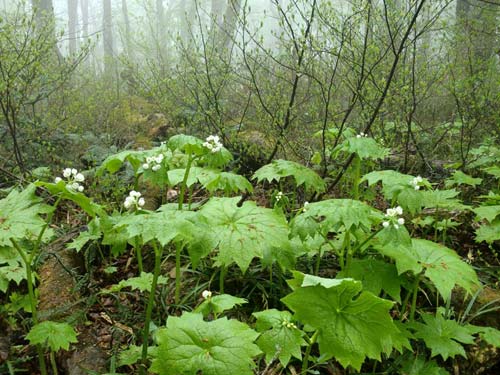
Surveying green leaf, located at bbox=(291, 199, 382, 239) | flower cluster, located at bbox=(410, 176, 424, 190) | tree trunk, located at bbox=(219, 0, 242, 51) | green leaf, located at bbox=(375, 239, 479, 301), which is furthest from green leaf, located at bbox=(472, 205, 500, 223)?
tree trunk, located at bbox=(219, 0, 242, 51)

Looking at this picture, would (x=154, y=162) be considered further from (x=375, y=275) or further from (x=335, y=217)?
(x=375, y=275)

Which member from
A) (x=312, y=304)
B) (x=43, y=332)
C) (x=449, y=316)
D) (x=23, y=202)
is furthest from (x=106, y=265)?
(x=449, y=316)

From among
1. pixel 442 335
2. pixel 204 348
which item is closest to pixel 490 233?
pixel 442 335

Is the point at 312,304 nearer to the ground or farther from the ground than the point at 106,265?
farther from the ground

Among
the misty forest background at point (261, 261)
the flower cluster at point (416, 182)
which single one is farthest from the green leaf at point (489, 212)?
the flower cluster at point (416, 182)

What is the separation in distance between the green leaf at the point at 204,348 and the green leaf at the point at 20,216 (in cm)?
80

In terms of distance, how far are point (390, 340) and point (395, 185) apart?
903 millimetres

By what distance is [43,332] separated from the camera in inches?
82.7

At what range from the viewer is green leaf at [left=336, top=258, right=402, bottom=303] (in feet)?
7.60

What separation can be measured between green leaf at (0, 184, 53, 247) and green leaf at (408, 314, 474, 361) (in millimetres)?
2135

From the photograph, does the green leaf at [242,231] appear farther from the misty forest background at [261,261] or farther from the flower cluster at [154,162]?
the flower cluster at [154,162]

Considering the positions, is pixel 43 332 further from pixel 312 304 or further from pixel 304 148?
pixel 304 148

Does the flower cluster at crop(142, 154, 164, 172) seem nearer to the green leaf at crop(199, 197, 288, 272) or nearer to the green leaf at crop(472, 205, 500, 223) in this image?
the green leaf at crop(199, 197, 288, 272)

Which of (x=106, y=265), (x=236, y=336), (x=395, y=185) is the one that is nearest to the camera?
(x=236, y=336)
